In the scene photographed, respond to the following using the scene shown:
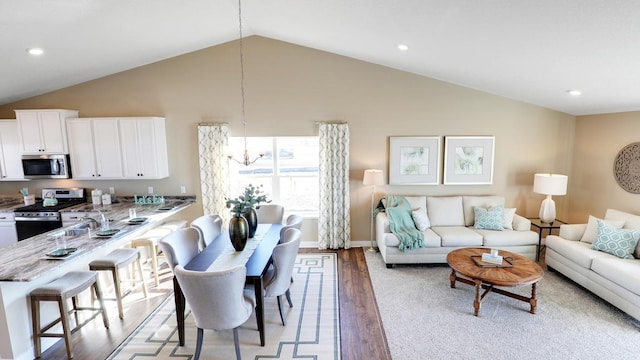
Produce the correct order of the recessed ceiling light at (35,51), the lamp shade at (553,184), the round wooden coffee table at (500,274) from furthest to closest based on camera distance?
the lamp shade at (553,184) → the recessed ceiling light at (35,51) → the round wooden coffee table at (500,274)

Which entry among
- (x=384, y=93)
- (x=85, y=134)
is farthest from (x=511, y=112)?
(x=85, y=134)

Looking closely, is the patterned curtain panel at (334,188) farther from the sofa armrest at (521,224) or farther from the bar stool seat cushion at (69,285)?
the bar stool seat cushion at (69,285)

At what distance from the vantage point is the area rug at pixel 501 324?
313 cm

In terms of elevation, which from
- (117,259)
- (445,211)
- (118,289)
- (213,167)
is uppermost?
(213,167)

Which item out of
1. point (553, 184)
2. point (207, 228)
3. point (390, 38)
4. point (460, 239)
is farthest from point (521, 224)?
point (207, 228)

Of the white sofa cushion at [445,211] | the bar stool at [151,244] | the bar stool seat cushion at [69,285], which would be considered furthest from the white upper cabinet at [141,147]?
the white sofa cushion at [445,211]

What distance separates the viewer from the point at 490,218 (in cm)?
523

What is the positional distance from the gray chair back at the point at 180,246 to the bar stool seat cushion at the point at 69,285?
0.72 m

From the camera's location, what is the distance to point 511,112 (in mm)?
5645

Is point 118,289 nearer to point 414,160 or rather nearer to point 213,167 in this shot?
point 213,167

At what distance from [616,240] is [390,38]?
3733 millimetres

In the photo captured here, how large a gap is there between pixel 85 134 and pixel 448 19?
5.51m

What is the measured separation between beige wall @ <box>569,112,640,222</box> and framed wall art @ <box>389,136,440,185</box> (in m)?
2.33

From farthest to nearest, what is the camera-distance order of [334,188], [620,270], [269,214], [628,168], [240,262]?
1. [334,188]
2. [269,214]
3. [628,168]
4. [620,270]
5. [240,262]
